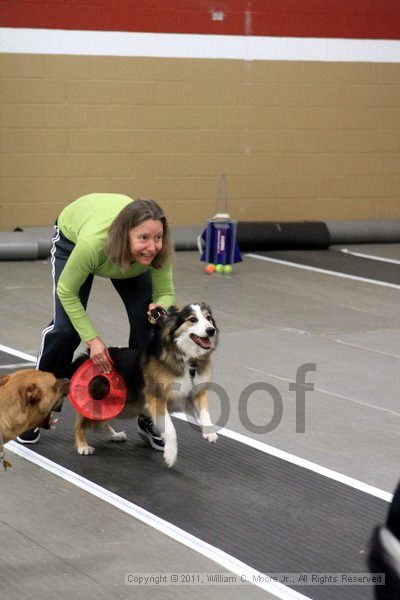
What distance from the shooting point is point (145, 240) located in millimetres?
4895

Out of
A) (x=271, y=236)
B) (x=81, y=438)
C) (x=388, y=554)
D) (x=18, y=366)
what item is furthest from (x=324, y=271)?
(x=388, y=554)

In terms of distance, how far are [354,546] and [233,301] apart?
15.6ft

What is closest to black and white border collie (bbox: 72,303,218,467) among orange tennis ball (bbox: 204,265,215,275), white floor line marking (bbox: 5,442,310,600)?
white floor line marking (bbox: 5,442,310,600)

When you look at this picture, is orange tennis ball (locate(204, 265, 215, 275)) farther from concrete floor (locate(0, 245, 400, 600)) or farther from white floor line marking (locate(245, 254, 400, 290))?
white floor line marking (locate(245, 254, 400, 290))

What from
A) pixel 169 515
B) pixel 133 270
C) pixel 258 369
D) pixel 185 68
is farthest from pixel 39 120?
pixel 169 515

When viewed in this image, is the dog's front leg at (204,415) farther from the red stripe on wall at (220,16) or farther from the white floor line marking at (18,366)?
the red stripe on wall at (220,16)

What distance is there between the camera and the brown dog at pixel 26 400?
418cm

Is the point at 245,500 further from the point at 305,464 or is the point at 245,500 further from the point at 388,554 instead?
the point at 388,554

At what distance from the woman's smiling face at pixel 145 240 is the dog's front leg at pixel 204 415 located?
803 mm

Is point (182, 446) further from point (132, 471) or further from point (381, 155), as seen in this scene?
point (381, 155)

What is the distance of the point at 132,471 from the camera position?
5.21m

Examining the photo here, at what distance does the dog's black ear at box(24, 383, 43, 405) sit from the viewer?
422 centimetres

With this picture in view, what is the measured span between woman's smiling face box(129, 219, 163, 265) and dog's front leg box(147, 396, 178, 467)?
731 mm

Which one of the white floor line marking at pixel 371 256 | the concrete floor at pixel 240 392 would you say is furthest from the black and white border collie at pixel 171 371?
the white floor line marking at pixel 371 256
